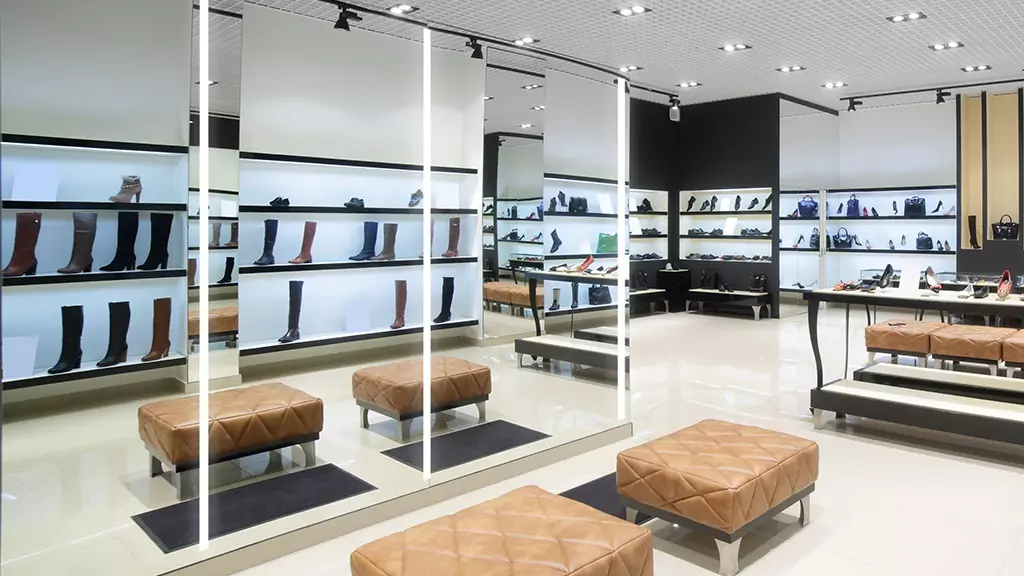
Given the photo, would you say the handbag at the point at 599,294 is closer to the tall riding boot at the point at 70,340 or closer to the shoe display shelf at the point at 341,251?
the shoe display shelf at the point at 341,251

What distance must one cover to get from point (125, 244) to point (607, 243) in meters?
3.08

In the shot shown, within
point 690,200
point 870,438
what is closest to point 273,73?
point 870,438

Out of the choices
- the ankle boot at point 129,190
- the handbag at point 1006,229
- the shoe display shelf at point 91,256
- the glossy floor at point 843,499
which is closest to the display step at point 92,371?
the shoe display shelf at point 91,256

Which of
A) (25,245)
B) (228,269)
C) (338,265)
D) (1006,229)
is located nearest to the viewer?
(25,245)

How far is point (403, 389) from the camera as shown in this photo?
3.58m

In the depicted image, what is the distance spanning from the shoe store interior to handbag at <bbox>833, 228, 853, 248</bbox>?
5.85 m

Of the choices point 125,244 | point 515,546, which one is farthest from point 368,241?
point 515,546

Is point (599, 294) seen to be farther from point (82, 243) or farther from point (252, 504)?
point (82, 243)

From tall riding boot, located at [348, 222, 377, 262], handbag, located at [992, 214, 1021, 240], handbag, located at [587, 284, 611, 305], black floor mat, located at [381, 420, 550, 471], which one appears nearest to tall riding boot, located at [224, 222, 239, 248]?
tall riding boot, located at [348, 222, 377, 262]

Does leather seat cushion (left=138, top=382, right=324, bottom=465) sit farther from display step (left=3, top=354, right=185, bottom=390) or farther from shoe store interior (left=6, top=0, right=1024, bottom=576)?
display step (left=3, top=354, right=185, bottom=390)

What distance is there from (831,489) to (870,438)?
112cm

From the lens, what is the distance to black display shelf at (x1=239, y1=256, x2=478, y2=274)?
3.03 meters

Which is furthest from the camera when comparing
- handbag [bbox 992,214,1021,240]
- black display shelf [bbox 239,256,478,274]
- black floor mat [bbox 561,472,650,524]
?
handbag [bbox 992,214,1021,240]

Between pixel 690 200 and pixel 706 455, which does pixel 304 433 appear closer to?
pixel 706 455
